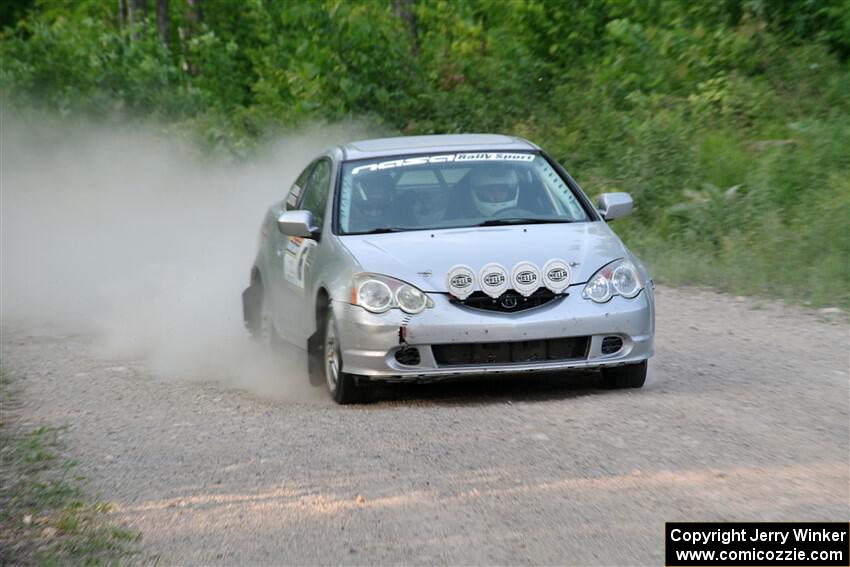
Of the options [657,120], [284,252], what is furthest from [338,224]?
[657,120]

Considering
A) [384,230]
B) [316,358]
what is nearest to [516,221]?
[384,230]

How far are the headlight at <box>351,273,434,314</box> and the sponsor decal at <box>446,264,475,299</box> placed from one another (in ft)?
0.48

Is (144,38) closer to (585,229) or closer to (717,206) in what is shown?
(717,206)

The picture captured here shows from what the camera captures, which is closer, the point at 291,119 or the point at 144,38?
the point at 291,119

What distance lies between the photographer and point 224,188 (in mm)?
26594

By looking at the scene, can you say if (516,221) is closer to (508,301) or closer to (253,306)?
(508,301)

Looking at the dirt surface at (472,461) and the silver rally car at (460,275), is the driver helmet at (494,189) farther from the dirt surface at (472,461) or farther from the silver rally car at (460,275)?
the dirt surface at (472,461)

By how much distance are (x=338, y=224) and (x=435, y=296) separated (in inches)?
50.6

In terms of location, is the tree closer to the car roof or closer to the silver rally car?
the car roof

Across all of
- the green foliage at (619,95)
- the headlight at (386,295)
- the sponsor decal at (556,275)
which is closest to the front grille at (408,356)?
the headlight at (386,295)

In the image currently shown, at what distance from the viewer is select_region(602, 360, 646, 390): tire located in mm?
8680

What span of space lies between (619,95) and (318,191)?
14.5 meters

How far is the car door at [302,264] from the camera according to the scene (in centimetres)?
945

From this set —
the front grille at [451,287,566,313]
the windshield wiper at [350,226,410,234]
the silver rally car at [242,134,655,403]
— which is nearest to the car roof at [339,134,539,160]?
the silver rally car at [242,134,655,403]
